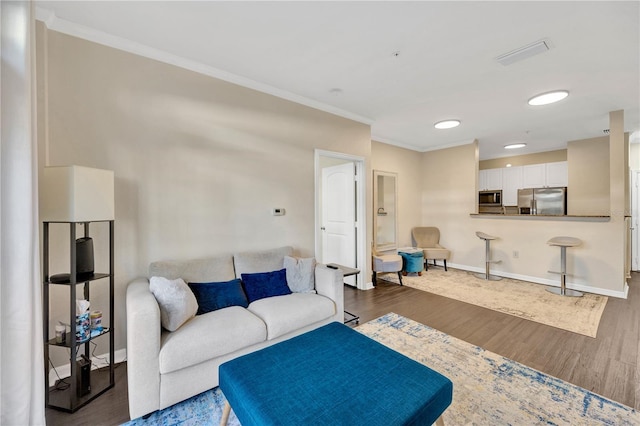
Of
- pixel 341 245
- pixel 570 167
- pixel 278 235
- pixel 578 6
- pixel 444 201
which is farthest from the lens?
pixel 444 201

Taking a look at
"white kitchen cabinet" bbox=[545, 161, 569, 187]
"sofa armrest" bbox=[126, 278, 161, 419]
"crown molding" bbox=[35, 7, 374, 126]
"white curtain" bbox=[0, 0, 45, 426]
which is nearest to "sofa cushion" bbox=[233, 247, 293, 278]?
"sofa armrest" bbox=[126, 278, 161, 419]

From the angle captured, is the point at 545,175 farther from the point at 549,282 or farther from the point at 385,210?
the point at 385,210

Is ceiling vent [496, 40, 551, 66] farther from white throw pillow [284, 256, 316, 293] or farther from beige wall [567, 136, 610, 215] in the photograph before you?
beige wall [567, 136, 610, 215]

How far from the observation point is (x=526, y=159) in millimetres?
6727

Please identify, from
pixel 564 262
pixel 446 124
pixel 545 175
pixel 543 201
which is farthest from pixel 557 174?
pixel 446 124

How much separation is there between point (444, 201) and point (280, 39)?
493 centimetres

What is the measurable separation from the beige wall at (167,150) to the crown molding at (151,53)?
5cm

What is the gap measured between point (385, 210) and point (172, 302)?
13.9 feet

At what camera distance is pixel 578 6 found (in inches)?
73.2

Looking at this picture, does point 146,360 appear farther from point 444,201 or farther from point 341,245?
point 444,201

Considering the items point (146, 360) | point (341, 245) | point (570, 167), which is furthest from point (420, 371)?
point (570, 167)

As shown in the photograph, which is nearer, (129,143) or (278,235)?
(129,143)

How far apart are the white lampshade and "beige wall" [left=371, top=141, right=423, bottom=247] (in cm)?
434

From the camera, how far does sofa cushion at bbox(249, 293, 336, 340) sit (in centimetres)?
216
